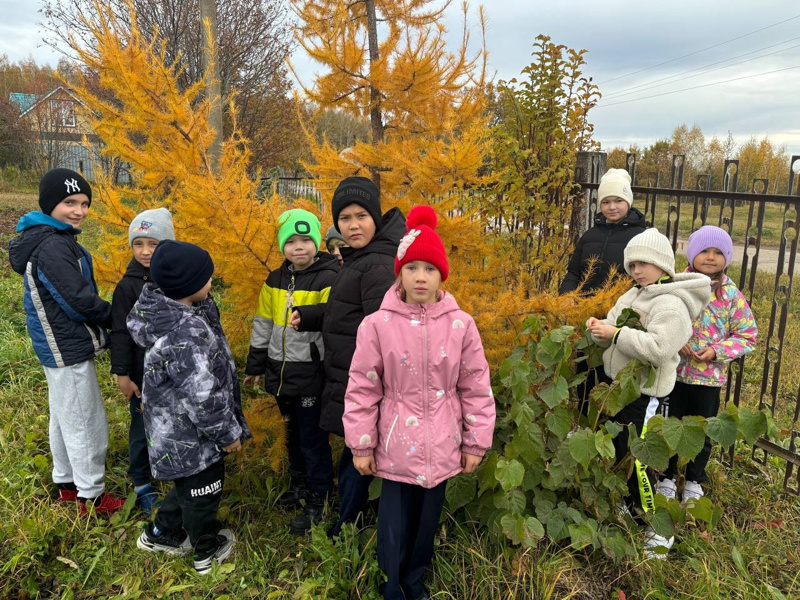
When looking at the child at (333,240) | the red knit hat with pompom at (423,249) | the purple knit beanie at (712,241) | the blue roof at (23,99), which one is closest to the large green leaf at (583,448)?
the red knit hat with pompom at (423,249)

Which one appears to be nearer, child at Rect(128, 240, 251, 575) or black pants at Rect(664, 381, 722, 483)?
child at Rect(128, 240, 251, 575)

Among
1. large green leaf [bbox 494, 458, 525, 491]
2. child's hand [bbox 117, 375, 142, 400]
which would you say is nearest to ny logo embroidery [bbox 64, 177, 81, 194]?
child's hand [bbox 117, 375, 142, 400]

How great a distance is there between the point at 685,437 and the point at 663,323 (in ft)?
1.72

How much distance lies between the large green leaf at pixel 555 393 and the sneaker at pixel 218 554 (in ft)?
5.70

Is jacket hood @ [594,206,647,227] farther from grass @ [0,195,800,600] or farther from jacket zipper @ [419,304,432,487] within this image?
jacket zipper @ [419,304,432,487]

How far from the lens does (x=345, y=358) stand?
2342 millimetres

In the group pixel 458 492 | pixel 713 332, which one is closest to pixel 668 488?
pixel 713 332

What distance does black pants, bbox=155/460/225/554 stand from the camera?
231 cm

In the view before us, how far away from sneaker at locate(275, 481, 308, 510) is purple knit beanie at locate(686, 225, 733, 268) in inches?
101

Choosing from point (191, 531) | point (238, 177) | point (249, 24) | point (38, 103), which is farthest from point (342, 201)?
point (38, 103)

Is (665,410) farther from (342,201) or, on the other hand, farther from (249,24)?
(249,24)

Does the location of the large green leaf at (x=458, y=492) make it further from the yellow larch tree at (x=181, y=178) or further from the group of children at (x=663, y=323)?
the yellow larch tree at (x=181, y=178)

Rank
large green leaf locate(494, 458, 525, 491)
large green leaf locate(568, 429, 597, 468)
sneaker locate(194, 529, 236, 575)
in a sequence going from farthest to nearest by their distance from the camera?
sneaker locate(194, 529, 236, 575)
large green leaf locate(568, 429, 597, 468)
large green leaf locate(494, 458, 525, 491)

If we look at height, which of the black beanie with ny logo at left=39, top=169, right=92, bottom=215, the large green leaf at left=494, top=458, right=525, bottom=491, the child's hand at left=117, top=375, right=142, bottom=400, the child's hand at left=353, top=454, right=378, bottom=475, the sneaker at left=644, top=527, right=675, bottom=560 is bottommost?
the sneaker at left=644, top=527, right=675, bottom=560
